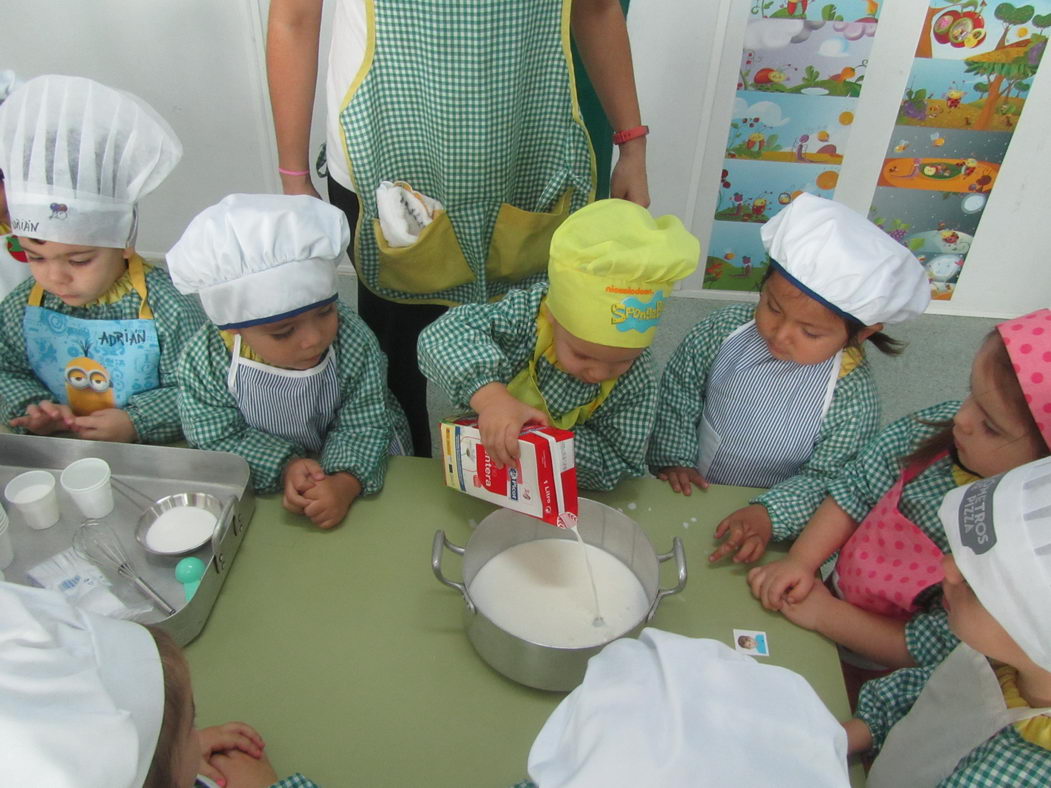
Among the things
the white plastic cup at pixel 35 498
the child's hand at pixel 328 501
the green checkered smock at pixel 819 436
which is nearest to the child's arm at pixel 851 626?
the green checkered smock at pixel 819 436

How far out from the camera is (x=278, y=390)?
3.55ft

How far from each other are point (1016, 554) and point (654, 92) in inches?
76.8

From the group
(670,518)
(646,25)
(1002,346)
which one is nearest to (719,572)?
(670,518)

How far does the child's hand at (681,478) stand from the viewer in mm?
1080

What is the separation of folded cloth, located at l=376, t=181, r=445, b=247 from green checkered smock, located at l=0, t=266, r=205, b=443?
1.17ft

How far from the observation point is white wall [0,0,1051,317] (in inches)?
84.9

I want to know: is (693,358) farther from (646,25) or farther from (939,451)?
(646,25)

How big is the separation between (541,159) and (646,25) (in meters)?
1.11

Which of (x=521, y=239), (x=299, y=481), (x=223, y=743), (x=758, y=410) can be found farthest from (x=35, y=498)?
(x=758, y=410)

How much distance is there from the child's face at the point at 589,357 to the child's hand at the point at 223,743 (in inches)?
22.3

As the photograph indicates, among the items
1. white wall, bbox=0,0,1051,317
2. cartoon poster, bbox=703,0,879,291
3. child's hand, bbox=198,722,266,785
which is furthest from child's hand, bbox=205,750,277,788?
cartoon poster, bbox=703,0,879,291

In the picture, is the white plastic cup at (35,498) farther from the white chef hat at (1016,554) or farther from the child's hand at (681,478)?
the white chef hat at (1016,554)

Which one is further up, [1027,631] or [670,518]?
[1027,631]

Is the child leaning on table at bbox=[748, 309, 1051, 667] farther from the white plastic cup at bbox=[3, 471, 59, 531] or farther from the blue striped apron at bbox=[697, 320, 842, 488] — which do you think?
the white plastic cup at bbox=[3, 471, 59, 531]
